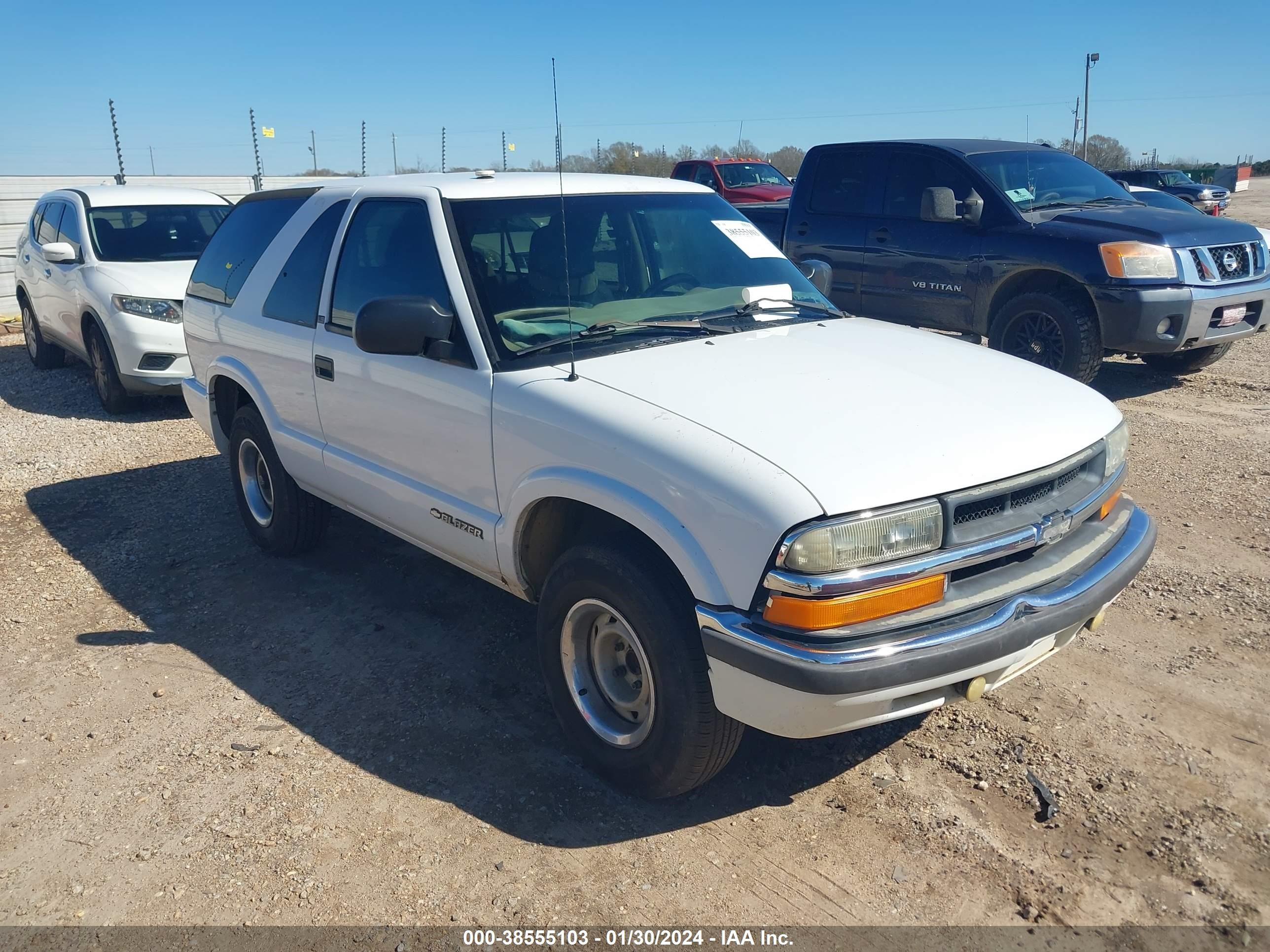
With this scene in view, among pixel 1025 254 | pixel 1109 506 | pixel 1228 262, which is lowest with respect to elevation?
pixel 1109 506

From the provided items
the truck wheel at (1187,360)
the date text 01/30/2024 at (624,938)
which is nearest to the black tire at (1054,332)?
the truck wheel at (1187,360)

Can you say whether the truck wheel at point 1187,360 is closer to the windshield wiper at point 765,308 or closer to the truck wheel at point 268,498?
the windshield wiper at point 765,308

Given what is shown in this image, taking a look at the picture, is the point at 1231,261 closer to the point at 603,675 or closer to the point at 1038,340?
the point at 1038,340

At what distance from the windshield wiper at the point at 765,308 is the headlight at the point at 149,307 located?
19.9 ft

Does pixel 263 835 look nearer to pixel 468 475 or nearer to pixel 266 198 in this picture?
pixel 468 475

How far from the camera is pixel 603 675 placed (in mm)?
3270

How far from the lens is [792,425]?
280 cm

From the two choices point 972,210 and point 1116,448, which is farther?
point 972,210

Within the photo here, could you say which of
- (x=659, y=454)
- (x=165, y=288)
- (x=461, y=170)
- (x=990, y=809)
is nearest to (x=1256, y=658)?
(x=990, y=809)

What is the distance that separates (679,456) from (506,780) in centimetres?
135

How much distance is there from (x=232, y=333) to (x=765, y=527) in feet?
11.9

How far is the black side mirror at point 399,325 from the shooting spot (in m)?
3.38

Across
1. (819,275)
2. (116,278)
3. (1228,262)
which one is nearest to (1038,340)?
(1228,262)

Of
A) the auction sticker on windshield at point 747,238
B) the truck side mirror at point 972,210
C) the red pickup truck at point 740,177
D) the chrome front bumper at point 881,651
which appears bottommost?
the chrome front bumper at point 881,651
